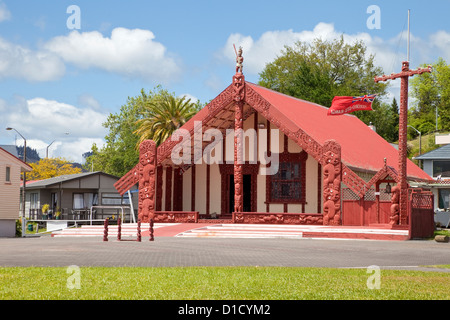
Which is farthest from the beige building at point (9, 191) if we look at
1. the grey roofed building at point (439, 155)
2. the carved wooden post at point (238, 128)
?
the grey roofed building at point (439, 155)

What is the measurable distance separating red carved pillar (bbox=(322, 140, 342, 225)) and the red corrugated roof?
4.78 feet

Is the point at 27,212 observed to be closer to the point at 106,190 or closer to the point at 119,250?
the point at 106,190

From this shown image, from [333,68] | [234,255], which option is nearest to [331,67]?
[333,68]

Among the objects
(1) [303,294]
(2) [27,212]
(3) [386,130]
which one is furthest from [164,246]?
(3) [386,130]

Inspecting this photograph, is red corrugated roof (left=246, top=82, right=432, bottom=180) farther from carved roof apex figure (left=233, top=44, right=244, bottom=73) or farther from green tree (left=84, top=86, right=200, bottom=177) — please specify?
green tree (left=84, top=86, right=200, bottom=177)

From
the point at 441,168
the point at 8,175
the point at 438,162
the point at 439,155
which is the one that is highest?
the point at 439,155

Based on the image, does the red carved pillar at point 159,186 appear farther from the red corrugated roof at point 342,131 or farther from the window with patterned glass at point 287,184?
the red corrugated roof at point 342,131

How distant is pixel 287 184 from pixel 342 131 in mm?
7638

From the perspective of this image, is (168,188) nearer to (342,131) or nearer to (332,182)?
(332,182)

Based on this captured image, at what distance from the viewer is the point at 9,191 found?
43.2 meters

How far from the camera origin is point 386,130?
9019 centimetres

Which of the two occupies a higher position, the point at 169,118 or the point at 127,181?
the point at 169,118

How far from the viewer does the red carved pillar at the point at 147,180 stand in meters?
36.7
